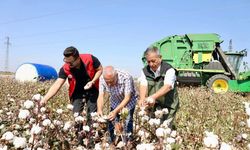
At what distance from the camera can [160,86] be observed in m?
5.20

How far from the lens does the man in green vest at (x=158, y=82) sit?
4.76 m

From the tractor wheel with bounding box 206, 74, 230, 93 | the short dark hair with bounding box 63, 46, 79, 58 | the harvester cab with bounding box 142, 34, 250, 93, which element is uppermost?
the short dark hair with bounding box 63, 46, 79, 58

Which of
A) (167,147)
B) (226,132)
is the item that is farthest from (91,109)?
(167,147)

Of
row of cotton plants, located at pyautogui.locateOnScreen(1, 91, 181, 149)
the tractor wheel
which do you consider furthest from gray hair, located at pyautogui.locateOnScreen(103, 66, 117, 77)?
the tractor wheel

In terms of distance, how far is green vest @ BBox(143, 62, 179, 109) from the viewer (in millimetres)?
5047

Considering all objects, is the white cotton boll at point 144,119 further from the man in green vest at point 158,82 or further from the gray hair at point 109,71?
the gray hair at point 109,71

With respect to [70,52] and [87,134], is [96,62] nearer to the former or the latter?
[70,52]

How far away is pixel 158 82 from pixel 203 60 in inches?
522

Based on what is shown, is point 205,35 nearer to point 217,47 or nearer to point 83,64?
point 217,47

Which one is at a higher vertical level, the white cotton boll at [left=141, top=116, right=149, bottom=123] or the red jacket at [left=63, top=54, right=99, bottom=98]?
the red jacket at [left=63, top=54, right=99, bottom=98]

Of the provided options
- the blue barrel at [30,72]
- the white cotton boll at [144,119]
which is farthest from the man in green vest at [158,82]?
the blue barrel at [30,72]

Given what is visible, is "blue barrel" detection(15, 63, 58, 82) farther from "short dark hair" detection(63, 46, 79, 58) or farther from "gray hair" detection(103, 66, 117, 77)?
"gray hair" detection(103, 66, 117, 77)

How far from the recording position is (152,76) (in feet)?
17.0

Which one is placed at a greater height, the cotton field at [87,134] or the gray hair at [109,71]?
the gray hair at [109,71]
